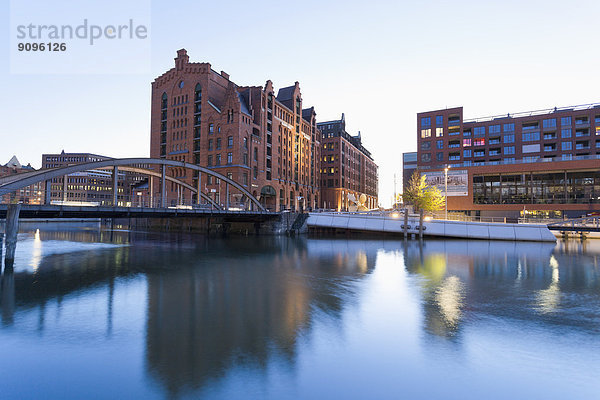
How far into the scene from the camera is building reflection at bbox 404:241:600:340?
39.6 ft

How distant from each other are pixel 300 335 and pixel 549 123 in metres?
87.5

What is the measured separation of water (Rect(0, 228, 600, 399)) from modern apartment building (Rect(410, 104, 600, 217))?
48.9 metres

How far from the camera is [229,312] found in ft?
40.5

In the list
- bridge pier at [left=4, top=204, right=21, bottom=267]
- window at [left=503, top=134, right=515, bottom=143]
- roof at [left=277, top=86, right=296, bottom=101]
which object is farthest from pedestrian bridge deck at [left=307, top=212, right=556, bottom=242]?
window at [left=503, top=134, right=515, bottom=143]

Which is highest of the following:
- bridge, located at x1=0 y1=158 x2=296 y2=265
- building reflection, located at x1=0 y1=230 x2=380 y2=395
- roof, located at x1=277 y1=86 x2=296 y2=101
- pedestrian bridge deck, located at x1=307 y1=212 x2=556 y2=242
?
roof, located at x1=277 y1=86 x2=296 y2=101

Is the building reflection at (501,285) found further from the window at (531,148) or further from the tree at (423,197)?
the window at (531,148)

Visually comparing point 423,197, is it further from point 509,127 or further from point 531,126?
point 531,126

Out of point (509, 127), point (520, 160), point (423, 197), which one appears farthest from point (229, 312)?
point (509, 127)

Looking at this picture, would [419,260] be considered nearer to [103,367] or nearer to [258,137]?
[103,367]

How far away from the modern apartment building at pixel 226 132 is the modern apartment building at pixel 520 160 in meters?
30.7

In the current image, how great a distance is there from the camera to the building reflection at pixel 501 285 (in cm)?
1208

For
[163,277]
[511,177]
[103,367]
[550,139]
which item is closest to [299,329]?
[103,367]

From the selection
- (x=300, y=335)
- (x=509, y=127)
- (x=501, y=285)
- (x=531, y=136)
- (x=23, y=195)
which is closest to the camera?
(x=300, y=335)

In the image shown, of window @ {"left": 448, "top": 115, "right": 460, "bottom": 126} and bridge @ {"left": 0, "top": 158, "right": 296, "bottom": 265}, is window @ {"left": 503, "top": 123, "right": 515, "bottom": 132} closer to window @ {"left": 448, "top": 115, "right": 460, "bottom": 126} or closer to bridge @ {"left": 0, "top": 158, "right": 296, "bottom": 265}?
window @ {"left": 448, "top": 115, "right": 460, "bottom": 126}
